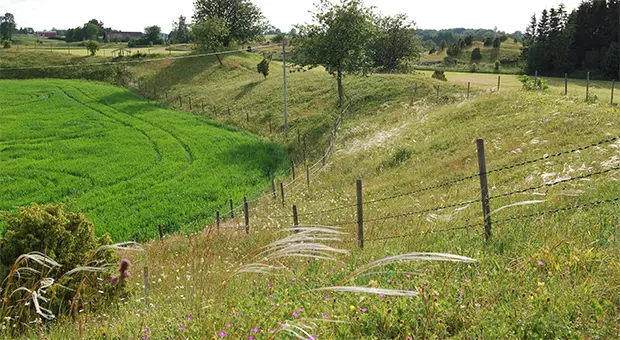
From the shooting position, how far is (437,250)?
243 inches

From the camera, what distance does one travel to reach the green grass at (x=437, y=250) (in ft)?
13.1

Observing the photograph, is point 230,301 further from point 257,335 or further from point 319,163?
point 319,163

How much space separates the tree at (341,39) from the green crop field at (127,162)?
787 centimetres

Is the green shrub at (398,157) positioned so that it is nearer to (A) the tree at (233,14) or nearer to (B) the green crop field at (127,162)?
(B) the green crop field at (127,162)

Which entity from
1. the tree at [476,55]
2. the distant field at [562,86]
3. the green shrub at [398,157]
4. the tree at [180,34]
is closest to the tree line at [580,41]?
the distant field at [562,86]

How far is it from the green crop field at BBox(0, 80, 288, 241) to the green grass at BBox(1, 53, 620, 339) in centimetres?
340

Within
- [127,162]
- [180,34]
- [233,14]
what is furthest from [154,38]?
[127,162]

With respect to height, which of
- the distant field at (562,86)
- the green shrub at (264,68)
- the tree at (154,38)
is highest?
the tree at (154,38)

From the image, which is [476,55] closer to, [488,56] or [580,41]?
[488,56]

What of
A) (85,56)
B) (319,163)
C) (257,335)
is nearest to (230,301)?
(257,335)

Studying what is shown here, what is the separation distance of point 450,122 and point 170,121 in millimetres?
22453

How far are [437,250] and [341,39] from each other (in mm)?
28648

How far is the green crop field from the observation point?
18859 millimetres

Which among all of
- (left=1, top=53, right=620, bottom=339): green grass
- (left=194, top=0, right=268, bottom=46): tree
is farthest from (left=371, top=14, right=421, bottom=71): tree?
(left=1, top=53, right=620, bottom=339): green grass
